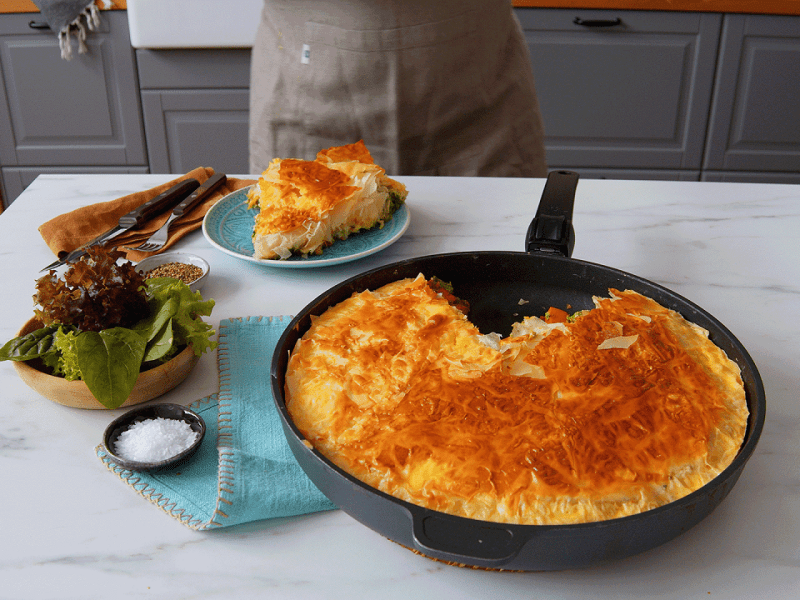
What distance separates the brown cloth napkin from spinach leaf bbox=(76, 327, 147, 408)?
0.46 m

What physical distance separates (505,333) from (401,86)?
1061 millimetres

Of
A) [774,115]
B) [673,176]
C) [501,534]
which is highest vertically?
[501,534]

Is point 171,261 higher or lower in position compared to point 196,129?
higher

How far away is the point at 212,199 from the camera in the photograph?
60.6 inches

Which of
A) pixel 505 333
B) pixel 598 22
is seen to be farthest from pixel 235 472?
pixel 598 22

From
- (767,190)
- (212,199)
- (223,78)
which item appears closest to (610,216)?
(767,190)

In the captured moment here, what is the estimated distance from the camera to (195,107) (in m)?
3.21

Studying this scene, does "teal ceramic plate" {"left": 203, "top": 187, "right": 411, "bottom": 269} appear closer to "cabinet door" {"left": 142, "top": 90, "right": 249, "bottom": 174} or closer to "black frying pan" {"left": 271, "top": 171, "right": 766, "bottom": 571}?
"black frying pan" {"left": 271, "top": 171, "right": 766, "bottom": 571}

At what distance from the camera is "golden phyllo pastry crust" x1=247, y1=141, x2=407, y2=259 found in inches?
49.4

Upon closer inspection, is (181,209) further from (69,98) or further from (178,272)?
(69,98)

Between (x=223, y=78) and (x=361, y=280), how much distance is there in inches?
97.6

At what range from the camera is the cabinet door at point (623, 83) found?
296cm

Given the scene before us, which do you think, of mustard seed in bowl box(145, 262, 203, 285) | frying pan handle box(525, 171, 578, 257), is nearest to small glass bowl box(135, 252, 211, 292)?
mustard seed in bowl box(145, 262, 203, 285)

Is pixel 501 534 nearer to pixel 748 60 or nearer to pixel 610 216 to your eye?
pixel 610 216
